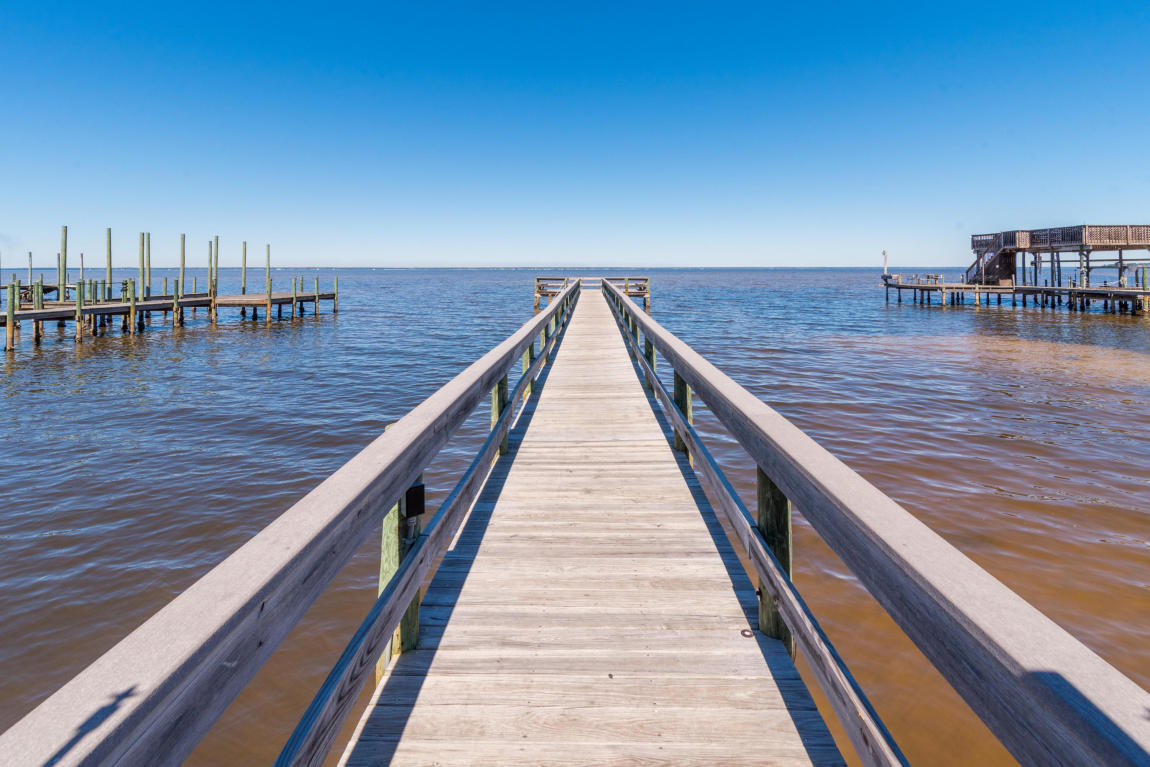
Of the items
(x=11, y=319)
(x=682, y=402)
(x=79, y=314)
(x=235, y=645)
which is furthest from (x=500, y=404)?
(x=79, y=314)

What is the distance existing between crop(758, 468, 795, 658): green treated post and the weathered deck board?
6cm

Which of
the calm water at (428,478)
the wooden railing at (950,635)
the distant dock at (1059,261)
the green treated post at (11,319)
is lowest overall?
the calm water at (428,478)

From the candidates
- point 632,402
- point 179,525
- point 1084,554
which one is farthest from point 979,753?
point 179,525

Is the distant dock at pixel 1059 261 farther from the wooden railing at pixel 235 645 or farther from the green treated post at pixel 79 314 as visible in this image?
the green treated post at pixel 79 314

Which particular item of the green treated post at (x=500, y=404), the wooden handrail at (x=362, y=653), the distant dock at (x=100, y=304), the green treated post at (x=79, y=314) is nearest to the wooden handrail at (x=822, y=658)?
the wooden handrail at (x=362, y=653)

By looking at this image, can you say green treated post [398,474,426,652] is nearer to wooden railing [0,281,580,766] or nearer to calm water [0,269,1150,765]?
wooden railing [0,281,580,766]

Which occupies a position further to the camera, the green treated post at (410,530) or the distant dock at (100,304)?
the distant dock at (100,304)

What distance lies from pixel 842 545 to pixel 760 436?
0.70 metres

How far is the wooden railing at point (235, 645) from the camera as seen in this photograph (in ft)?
2.58

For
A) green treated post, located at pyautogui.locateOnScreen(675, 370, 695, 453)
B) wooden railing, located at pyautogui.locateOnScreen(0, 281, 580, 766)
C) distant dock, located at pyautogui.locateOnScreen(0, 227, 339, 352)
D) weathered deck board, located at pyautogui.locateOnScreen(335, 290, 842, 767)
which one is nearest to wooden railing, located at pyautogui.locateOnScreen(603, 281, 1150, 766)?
weathered deck board, located at pyautogui.locateOnScreen(335, 290, 842, 767)

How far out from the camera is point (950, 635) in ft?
3.55

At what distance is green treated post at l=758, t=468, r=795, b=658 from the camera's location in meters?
2.28

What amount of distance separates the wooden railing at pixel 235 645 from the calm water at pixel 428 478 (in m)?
2.40

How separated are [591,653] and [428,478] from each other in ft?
17.6
